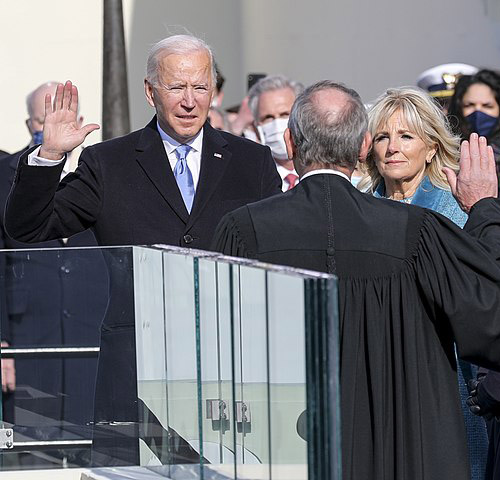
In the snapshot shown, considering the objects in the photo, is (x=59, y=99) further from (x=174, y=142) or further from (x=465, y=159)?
(x=465, y=159)

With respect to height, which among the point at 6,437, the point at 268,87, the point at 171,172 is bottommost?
the point at 6,437

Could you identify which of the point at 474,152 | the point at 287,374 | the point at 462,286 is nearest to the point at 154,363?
the point at 287,374

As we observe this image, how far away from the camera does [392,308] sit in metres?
3.66

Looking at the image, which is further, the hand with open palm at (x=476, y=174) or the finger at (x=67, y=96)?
the finger at (x=67, y=96)

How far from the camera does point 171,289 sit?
3.48 meters

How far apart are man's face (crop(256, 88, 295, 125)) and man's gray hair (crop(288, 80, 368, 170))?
148 inches

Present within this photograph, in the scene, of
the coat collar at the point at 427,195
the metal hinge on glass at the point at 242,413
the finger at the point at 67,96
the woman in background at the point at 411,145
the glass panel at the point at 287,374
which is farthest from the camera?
the woman in background at the point at 411,145

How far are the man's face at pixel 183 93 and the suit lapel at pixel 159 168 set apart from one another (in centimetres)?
7

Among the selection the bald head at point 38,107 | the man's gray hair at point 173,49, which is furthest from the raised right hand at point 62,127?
the bald head at point 38,107

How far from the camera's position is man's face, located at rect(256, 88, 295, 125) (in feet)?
24.6

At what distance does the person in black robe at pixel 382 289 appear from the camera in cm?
361

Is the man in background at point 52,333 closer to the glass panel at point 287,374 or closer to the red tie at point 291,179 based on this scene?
the glass panel at point 287,374

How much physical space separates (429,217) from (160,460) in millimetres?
1048

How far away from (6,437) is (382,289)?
1.23 meters
